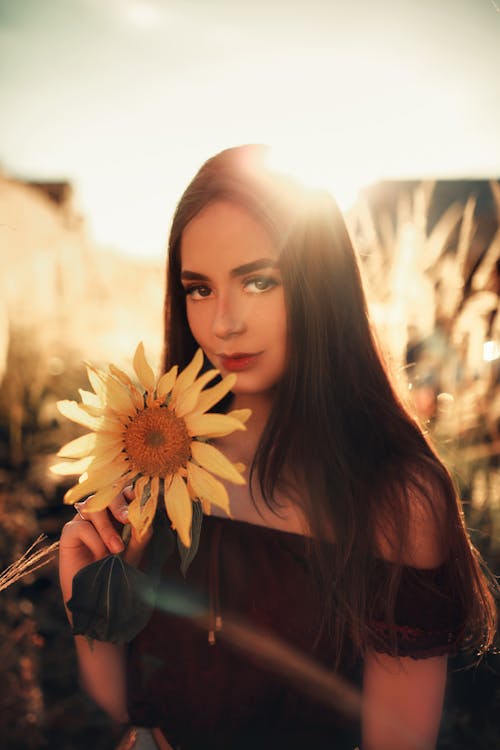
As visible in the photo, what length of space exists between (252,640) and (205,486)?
509mm

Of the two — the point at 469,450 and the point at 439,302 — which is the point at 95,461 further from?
the point at 439,302

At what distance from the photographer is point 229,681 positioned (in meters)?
1.26

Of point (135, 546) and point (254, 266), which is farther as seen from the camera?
point (254, 266)

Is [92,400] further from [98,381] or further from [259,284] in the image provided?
[259,284]

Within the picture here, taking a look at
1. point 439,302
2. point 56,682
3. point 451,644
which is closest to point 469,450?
point 439,302

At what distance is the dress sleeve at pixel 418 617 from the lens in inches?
45.0

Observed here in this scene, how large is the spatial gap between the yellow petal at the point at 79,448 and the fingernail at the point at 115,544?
0.47 ft

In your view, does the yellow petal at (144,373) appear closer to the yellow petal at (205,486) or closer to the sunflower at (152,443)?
the sunflower at (152,443)

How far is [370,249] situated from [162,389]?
7.21ft

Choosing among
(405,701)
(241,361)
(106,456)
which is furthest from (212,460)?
(405,701)

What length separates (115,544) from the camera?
3.21 ft

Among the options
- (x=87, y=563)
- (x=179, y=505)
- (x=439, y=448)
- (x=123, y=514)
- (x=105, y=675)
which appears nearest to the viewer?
(x=179, y=505)

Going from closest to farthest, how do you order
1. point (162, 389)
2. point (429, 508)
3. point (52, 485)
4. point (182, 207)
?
point (162, 389), point (429, 508), point (182, 207), point (52, 485)

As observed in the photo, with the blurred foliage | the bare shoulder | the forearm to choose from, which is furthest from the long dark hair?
the blurred foliage
